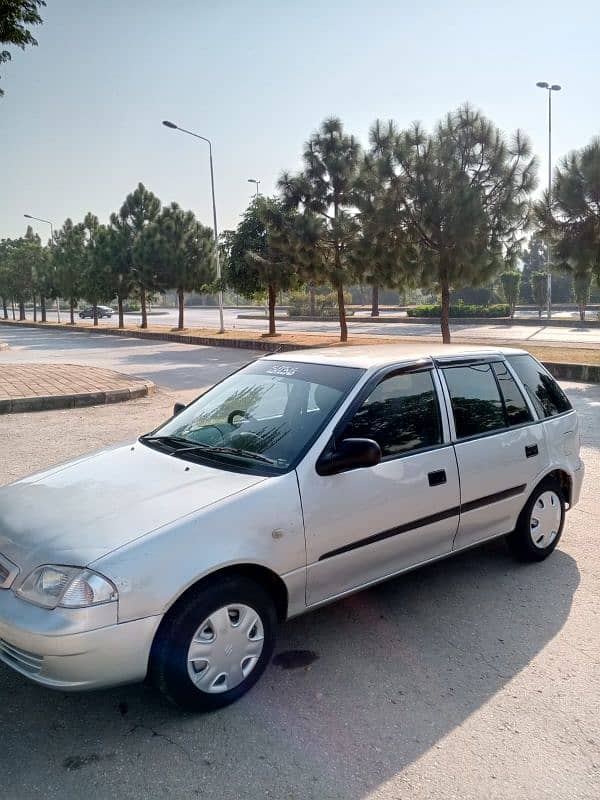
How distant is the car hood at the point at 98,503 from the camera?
8.80 feet

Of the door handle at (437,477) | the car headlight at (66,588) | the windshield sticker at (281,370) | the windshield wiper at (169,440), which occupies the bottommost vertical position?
the car headlight at (66,588)

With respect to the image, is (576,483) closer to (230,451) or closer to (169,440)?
(230,451)

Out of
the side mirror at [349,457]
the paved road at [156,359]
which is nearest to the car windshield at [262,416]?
the side mirror at [349,457]

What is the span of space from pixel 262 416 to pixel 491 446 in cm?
143

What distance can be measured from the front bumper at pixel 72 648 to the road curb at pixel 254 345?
11.4 feet

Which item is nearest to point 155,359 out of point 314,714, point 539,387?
point 539,387

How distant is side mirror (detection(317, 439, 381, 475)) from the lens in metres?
3.18

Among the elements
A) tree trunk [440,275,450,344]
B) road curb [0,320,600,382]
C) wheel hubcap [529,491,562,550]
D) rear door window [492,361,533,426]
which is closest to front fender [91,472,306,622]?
rear door window [492,361,533,426]

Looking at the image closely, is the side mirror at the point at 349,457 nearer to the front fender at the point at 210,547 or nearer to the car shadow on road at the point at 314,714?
the front fender at the point at 210,547

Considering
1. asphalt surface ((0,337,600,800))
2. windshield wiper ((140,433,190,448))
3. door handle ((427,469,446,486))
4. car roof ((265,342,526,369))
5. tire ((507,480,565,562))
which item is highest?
car roof ((265,342,526,369))

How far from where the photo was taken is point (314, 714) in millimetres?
2814

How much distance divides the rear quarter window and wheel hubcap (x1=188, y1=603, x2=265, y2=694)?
260 centimetres

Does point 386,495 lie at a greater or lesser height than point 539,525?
greater

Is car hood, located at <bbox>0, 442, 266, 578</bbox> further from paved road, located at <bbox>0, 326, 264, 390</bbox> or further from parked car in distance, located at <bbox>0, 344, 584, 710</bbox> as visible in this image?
paved road, located at <bbox>0, 326, 264, 390</bbox>
